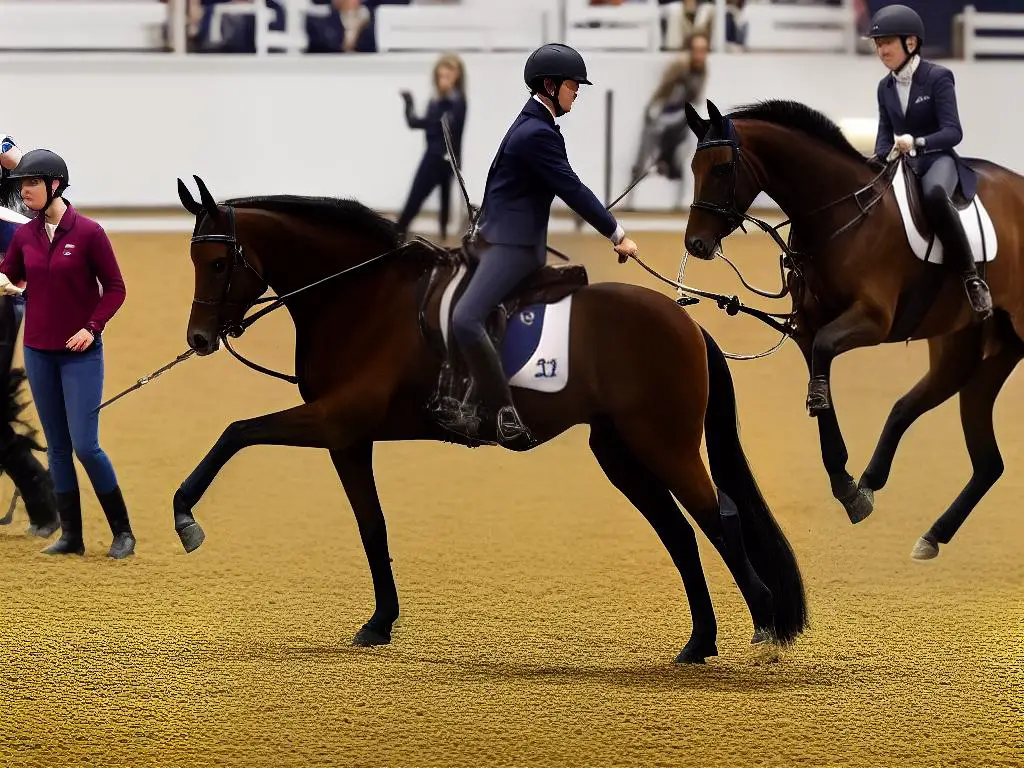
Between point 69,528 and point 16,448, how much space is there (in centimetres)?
53

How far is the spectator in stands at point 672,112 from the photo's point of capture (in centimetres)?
1584

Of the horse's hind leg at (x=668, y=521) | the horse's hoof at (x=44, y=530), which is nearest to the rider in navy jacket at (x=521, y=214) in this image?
the horse's hind leg at (x=668, y=521)

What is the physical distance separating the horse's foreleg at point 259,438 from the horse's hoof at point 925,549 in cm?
275

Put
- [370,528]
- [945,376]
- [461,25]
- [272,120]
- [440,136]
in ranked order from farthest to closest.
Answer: [461,25], [272,120], [440,136], [945,376], [370,528]

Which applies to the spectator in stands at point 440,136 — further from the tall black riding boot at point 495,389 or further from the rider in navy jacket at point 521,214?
the tall black riding boot at point 495,389

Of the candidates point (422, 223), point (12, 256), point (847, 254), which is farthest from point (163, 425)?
point (422, 223)

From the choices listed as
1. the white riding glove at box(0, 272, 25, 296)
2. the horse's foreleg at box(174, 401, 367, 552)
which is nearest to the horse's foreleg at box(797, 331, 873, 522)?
the horse's foreleg at box(174, 401, 367, 552)

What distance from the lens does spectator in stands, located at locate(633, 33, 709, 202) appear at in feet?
52.0

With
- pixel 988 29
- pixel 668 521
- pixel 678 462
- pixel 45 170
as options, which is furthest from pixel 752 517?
pixel 988 29

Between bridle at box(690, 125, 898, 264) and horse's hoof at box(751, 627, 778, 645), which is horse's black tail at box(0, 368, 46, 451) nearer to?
bridle at box(690, 125, 898, 264)

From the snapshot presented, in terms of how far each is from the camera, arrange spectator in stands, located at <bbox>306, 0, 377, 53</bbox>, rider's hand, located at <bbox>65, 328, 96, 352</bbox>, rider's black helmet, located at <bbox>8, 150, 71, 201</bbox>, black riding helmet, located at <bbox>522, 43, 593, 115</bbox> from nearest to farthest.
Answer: black riding helmet, located at <bbox>522, 43, 593, 115</bbox> < rider's black helmet, located at <bbox>8, 150, 71, 201</bbox> < rider's hand, located at <bbox>65, 328, 96, 352</bbox> < spectator in stands, located at <bbox>306, 0, 377, 53</bbox>

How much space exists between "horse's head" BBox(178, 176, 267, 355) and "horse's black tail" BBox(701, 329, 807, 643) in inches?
55.2

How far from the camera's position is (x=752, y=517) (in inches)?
201

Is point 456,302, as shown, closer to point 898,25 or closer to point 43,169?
point 43,169
